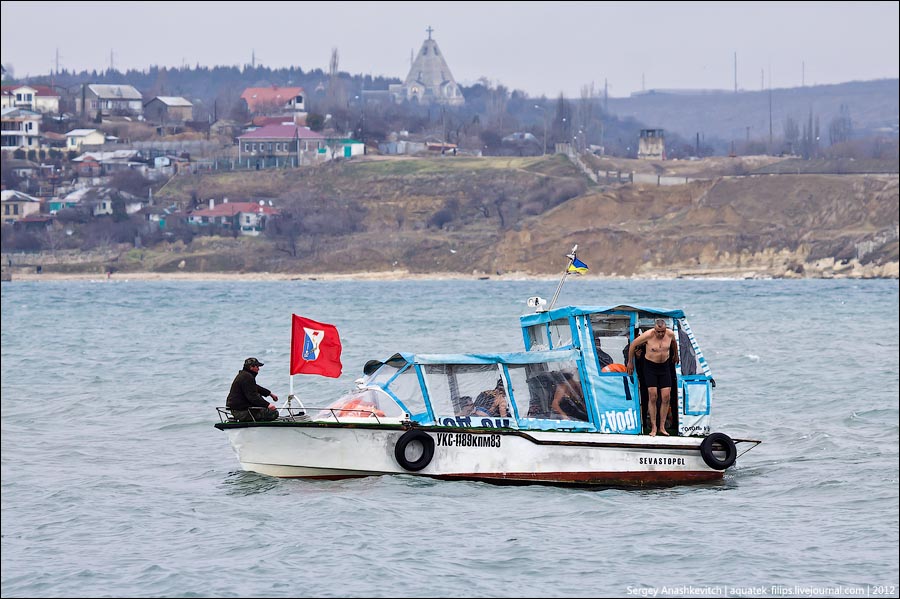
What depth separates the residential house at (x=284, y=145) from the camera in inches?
7018

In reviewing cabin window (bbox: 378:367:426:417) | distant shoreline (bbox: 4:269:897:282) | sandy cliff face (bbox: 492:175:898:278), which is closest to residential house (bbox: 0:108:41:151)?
distant shoreline (bbox: 4:269:897:282)

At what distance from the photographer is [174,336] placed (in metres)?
54.7

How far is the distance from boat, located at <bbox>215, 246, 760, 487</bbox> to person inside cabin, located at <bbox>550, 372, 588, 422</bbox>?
0.01 metres

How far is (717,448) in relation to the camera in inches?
776

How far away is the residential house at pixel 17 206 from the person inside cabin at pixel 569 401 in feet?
499

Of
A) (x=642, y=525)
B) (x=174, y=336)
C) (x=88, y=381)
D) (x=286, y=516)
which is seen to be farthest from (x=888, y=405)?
(x=174, y=336)

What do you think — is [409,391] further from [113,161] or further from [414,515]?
[113,161]

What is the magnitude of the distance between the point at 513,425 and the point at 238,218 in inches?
5472

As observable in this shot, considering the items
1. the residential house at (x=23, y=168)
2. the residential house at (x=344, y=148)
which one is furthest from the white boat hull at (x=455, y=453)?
the residential house at (x=23, y=168)

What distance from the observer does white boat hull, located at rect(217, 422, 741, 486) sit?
62.1 feet

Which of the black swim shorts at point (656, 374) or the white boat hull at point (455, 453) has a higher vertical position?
the black swim shorts at point (656, 374)

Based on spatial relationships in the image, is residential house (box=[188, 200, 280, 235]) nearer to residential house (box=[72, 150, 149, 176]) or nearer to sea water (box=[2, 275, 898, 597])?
residential house (box=[72, 150, 149, 176])

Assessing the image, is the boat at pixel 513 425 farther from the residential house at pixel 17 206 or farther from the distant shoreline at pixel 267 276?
the residential house at pixel 17 206

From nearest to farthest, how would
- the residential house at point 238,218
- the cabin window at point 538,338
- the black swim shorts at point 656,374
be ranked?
the black swim shorts at point 656,374 → the cabin window at point 538,338 → the residential house at point 238,218
